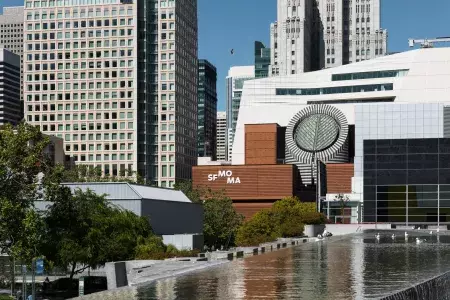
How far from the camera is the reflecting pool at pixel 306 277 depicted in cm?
3581

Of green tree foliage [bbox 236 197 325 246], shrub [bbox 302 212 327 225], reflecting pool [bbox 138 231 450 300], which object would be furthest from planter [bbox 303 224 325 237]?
reflecting pool [bbox 138 231 450 300]

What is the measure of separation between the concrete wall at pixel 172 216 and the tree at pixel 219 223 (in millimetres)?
31305

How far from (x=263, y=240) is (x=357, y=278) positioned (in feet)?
161

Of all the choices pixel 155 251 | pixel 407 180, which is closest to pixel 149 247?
pixel 155 251

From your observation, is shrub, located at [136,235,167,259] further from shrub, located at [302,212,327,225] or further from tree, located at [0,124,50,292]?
shrub, located at [302,212,327,225]

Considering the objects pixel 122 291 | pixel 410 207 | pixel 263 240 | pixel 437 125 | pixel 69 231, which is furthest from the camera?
pixel 437 125

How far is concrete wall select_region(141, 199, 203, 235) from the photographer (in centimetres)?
9108

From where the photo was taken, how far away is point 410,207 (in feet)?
578

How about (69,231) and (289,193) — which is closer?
(69,231)

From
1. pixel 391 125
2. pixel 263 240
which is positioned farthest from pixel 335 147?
pixel 263 240

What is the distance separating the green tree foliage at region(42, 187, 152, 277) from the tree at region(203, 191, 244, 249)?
65.0 m

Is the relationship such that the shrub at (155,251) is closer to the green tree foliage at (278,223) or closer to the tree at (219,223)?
the green tree foliage at (278,223)

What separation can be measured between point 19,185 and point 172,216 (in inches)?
1553

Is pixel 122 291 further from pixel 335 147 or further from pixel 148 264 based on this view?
pixel 335 147
